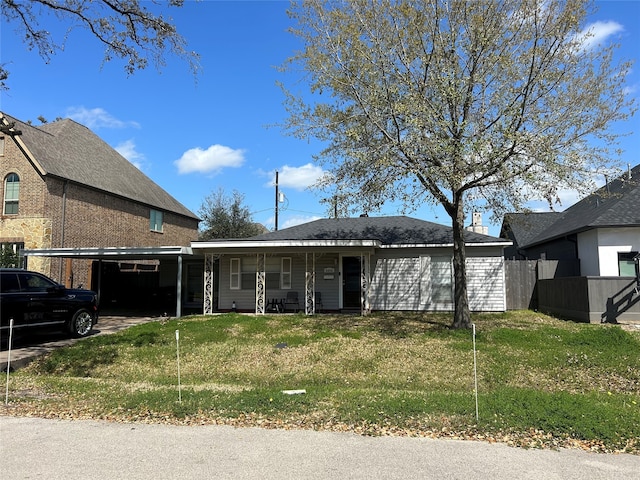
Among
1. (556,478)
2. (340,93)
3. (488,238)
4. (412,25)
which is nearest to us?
(556,478)

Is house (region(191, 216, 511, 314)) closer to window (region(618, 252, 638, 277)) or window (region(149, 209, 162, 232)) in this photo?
window (region(618, 252, 638, 277))

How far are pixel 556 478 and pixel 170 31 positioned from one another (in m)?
11.0

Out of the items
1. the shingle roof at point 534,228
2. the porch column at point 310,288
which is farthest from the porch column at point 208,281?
the shingle roof at point 534,228

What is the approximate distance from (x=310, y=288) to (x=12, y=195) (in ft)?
48.3

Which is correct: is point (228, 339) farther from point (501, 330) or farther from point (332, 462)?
point (332, 462)

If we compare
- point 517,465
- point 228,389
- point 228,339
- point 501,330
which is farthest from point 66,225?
point 517,465

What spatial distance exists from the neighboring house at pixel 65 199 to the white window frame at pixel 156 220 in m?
0.24

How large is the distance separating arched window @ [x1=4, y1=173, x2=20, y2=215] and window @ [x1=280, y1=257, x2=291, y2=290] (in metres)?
12.8

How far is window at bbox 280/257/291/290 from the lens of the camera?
18.3m

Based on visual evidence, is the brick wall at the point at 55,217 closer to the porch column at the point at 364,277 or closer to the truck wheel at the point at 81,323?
the truck wheel at the point at 81,323

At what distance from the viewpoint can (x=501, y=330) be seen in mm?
12148

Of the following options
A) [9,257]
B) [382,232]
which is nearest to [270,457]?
[382,232]

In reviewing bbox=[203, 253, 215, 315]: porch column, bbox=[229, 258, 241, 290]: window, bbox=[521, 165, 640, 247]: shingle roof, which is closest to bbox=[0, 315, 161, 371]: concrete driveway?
bbox=[203, 253, 215, 315]: porch column

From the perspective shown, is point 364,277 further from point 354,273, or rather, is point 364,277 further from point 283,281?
point 283,281
